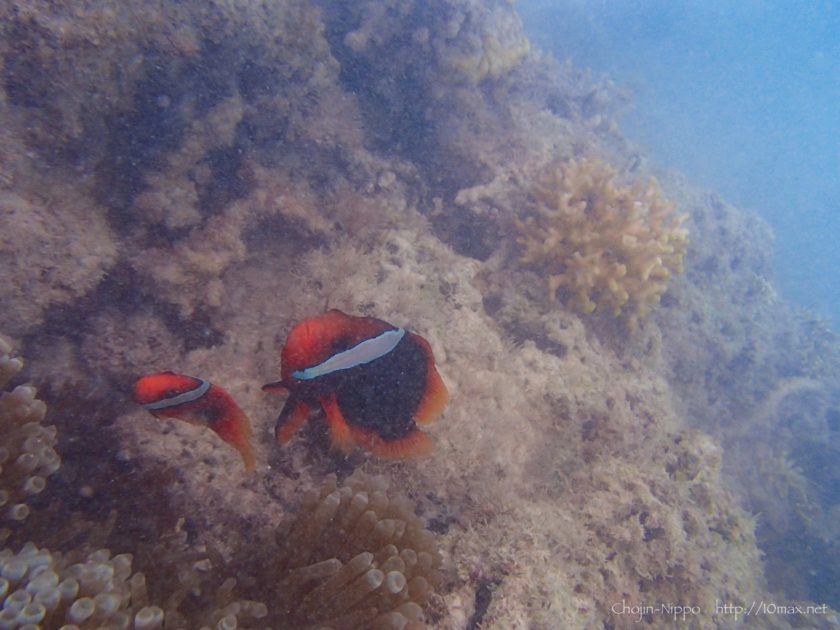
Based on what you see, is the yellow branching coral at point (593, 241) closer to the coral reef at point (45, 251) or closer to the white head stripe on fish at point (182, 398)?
the white head stripe on fish at point (182, 398)

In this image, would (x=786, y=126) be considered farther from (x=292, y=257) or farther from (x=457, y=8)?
(x=292, y=257)

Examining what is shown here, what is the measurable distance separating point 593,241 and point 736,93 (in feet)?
148

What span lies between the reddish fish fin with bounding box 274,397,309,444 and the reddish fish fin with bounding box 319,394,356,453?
0.12 metres

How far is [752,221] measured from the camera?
40.8 ft

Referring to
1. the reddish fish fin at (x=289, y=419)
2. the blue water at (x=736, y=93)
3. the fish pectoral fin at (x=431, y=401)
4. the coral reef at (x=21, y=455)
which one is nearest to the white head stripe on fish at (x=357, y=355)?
the reddish fish fin at (x=289, y=419)

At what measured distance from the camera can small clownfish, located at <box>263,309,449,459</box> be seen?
93.7 inches

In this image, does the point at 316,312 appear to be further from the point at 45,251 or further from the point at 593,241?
the point at 593,241

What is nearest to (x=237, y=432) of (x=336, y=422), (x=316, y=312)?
(x=336, y=422)

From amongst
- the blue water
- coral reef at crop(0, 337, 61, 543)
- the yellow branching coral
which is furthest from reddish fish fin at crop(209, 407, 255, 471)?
the blue water

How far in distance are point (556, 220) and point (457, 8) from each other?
12.1 ft

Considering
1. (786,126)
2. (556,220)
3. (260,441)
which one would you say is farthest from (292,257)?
(786,126)

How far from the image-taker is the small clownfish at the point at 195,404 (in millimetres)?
2204

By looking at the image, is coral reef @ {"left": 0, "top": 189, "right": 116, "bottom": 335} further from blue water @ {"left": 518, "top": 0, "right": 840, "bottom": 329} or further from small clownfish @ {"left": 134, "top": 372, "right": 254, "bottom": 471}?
blue water @ {"left": 518, "top": 0, "right": 840, "bottom": 329}

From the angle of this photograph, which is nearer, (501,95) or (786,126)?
(501,95)
